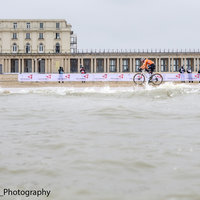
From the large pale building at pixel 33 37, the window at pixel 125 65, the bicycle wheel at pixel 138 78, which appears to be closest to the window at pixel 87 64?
the large pale building at pixel 33 37

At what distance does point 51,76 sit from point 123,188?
3198cm

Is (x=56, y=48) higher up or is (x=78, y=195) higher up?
(x=56, y=48)

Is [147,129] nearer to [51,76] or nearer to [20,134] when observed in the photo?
[20,134]

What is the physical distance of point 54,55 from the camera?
7788 cm

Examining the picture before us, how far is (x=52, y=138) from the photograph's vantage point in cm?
573

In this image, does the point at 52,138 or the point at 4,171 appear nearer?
the point at 4,171

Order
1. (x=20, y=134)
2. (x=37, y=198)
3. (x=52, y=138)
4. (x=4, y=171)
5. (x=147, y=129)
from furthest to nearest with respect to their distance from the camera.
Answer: (x=147, y=129), (x=20, y=134), (x=52, y=138), (x=4, y=171), (x=37, y=198)

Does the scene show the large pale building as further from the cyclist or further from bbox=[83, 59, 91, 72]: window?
the cyclist

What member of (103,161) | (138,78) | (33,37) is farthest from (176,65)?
(103,161)

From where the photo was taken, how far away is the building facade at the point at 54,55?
78.2 metres

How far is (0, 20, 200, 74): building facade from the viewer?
257 ft

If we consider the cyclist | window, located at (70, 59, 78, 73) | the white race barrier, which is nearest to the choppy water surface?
the cyclist

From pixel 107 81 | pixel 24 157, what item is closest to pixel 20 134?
pixel 24 157

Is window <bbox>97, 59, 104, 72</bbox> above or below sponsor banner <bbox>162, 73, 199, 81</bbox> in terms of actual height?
above
